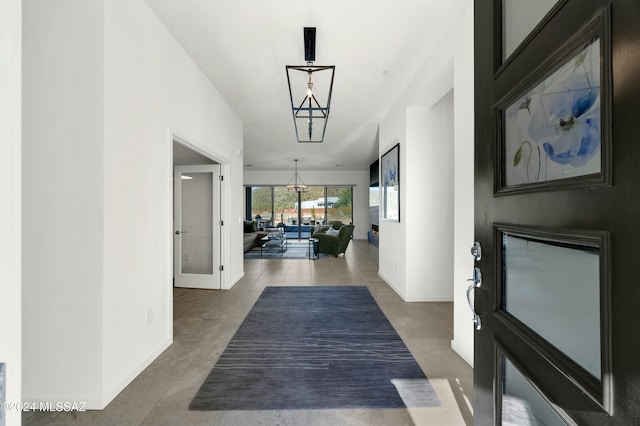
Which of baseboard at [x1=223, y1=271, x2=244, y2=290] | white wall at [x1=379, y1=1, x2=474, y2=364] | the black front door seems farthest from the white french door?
the black front door

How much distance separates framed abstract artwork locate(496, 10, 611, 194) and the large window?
11.4m

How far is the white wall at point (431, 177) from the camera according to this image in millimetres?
2396

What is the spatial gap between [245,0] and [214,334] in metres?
2.98

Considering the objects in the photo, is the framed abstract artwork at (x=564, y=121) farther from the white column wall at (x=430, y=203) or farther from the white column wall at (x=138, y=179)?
the white column wall at (x=430, y=203)

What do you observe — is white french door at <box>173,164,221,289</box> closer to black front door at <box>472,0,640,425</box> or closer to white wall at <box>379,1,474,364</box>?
white wall at <box>379,1,474,364</box>

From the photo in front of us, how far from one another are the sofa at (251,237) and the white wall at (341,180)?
2355 millimetres

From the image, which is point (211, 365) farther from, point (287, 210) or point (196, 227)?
point (287, 210)

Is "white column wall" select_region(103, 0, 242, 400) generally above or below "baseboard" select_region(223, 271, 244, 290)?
above

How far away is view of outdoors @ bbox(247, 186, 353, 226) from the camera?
12297 millimetres

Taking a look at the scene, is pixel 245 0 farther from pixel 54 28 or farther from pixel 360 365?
pixel 360 365

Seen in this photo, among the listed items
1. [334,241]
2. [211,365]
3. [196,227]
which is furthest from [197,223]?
[334,241]

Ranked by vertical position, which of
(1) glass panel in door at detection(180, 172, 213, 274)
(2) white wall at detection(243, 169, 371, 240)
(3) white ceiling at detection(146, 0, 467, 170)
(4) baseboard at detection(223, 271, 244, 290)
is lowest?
(4) baseboard at detection(223, 271, 244, 290)

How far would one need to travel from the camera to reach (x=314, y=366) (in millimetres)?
2330

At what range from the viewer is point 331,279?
522 cm
